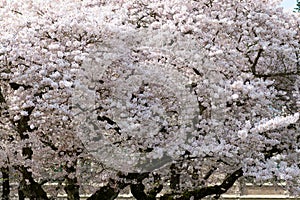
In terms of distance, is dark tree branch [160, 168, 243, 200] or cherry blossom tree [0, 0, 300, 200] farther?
dark tree branch [160, 168, 243, 200]

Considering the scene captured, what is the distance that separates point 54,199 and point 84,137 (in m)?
4.36

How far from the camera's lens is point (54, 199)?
1233 centimetres

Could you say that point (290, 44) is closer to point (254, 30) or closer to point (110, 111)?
point (254, 30)

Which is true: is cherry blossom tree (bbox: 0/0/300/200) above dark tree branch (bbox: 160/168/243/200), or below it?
above

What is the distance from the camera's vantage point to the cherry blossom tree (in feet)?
26.2

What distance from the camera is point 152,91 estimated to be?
28.2ft

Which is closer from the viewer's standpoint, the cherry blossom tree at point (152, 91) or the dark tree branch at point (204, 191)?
the cherry blossom tree at point (152, 91)

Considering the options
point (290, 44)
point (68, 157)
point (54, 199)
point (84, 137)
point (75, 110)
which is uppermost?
point (290, 44)

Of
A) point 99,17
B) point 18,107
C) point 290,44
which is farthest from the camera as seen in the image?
point 290,44

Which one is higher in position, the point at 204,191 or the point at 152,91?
the point at 152,91

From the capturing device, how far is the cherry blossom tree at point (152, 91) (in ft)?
26.2

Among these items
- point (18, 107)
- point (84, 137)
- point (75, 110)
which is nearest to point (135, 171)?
point (84, 137)

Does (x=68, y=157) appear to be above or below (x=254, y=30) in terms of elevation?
below

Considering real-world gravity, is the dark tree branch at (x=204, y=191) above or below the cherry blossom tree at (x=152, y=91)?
below
